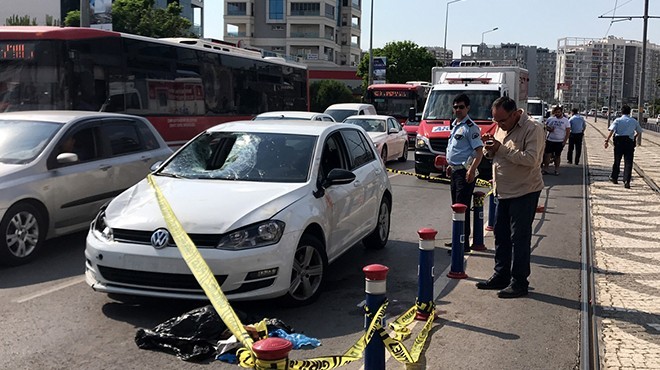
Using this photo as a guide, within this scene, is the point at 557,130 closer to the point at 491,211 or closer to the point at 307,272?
the point at 491,211

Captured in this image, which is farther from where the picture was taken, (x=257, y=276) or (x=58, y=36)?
(x=58, y=36)

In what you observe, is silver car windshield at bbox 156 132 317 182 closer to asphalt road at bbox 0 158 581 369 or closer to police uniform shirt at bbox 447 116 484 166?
asphalt road at bbox 0 158 581 369

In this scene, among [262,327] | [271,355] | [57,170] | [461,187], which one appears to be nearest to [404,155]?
[461,187]

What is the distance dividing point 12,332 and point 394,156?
53.9ft

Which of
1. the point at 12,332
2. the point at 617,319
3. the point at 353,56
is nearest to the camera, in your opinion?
the point at 12,332

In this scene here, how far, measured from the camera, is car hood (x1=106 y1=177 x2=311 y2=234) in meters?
5.32

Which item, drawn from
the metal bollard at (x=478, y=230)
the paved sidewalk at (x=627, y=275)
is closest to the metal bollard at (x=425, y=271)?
the paved sidewalk at (x=627, y=275)

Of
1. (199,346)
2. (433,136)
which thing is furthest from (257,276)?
(433,136)

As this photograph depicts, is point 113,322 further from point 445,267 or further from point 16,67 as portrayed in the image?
point 16,67

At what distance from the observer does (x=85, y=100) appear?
12633 mm

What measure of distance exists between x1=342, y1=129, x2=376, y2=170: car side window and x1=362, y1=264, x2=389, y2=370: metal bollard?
354cm

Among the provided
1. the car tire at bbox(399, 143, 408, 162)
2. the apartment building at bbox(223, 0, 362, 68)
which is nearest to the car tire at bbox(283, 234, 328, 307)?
the car tire at bbox(399, 143, 408, 162)

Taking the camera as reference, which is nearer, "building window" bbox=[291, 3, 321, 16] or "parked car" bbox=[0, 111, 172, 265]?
"parked car" bbox=[0, 111, 172, 265]

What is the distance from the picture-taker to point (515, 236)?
20.3ft
